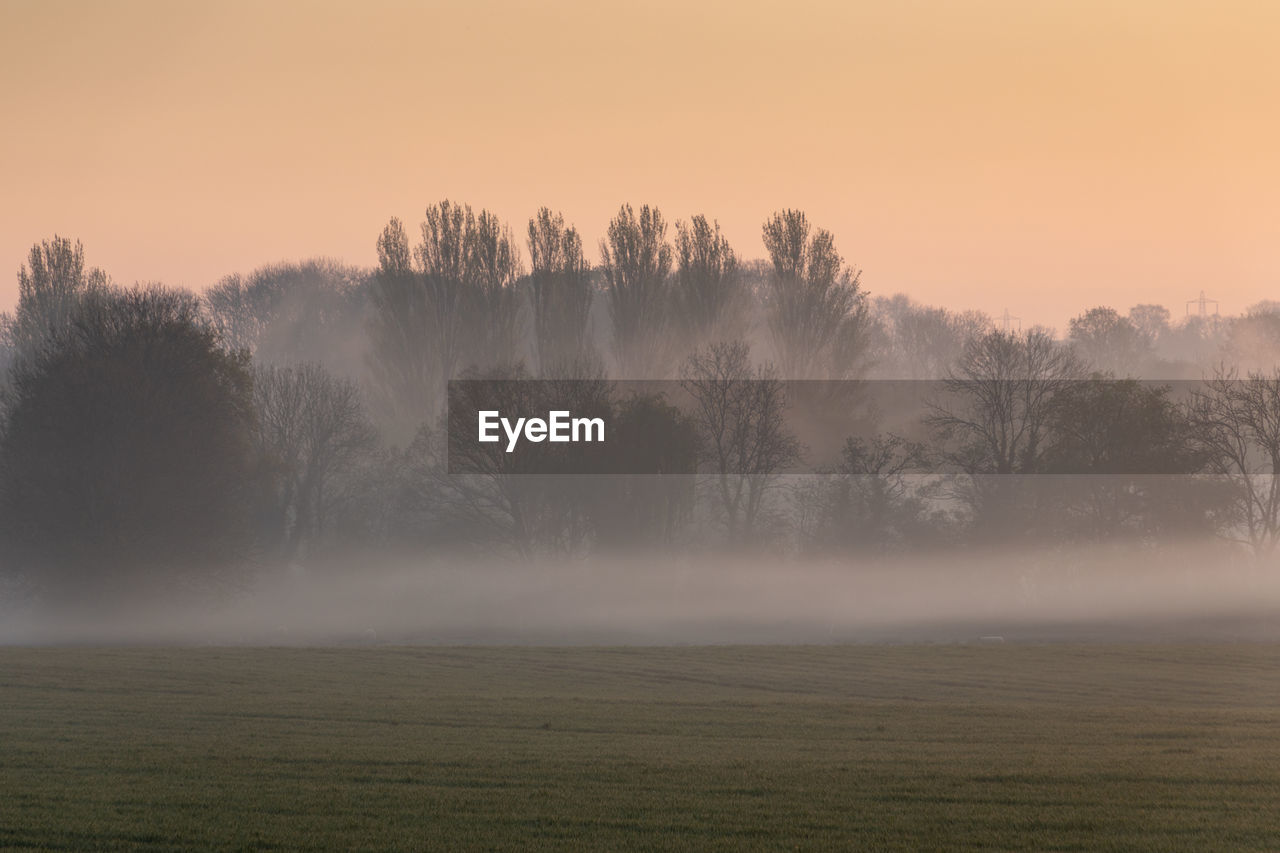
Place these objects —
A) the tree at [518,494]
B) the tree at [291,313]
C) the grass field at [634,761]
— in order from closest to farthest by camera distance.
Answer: the grass field at [634,761], the tree at [518,494], the tree at [291,313]

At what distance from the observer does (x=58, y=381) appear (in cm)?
5250

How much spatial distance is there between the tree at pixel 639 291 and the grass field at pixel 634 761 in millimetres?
45764

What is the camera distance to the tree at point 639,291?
251 feet

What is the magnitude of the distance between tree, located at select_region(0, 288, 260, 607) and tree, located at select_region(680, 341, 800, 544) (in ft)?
75.3

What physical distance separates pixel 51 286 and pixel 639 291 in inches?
1377

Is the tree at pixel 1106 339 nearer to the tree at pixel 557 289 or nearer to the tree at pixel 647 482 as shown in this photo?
the tree at pixel 557 289

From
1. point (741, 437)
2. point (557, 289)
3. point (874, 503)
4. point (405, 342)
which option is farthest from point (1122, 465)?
point (405, 342)

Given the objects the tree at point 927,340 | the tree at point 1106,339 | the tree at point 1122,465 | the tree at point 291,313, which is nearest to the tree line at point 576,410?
the tree at point 1122,465

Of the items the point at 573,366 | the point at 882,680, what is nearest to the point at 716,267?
the point at 573,366

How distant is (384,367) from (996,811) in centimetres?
7079

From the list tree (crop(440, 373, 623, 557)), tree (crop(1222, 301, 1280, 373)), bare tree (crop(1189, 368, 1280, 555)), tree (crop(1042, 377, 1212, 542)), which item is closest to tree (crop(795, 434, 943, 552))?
tree (crop(1042, 377, 1212, 542))

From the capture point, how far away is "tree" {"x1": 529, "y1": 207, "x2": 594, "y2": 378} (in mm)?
80250

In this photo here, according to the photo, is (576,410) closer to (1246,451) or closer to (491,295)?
(491,295)

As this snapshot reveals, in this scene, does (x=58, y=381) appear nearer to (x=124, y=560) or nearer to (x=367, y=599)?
(x=124, y=560)
